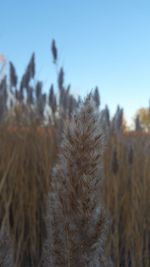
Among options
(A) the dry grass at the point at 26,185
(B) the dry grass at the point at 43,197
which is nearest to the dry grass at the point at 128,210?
(B) the dry grass at the point at 43,197

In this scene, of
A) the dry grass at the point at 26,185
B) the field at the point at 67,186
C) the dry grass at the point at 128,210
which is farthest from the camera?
the dry grass at the point at 26,185

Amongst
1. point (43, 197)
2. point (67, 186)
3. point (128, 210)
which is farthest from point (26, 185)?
point (67, 186)

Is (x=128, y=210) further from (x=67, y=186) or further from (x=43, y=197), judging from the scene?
(x=67, y=186)

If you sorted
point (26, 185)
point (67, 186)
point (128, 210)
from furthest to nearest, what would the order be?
1. point (26, 185)
2. point (128, 210)
3. point (67, 186)

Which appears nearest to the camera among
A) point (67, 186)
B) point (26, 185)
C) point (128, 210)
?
point (67, 186)

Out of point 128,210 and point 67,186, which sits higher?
point 128,210

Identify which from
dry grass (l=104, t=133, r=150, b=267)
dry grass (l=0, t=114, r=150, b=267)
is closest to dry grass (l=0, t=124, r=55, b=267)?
dry grass (l=0, t=114, r=150, b=267)

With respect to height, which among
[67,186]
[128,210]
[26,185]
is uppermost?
[26,185]

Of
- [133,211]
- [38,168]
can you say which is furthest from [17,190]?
[133,211]

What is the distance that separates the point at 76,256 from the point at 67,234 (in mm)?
32

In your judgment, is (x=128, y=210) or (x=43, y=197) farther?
(x=43, y=197)

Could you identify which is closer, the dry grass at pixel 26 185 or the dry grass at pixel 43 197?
the dry grass at pixel 43 197

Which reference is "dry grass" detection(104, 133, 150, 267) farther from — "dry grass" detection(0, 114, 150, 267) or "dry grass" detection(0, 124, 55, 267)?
"dry grass" detection(0, 124, 55, 267)

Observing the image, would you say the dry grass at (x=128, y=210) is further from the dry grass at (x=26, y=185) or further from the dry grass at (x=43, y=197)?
the dry grass at (x=26, y=185)
